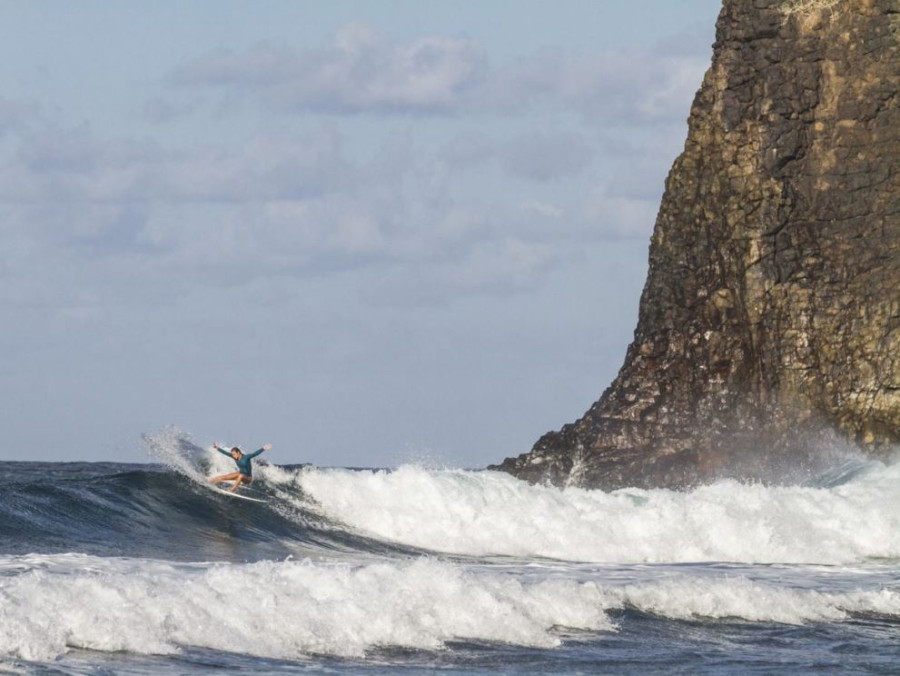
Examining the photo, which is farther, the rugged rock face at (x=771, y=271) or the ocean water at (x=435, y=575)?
the rugged rock face at (x=771, y=271)

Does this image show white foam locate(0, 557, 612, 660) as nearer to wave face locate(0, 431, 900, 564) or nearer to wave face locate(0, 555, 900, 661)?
wave face locate(0, 555, 900, 661)

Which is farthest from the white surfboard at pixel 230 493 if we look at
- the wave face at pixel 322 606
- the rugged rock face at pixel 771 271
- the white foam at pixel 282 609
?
the rugged rock face at pixel 771 271

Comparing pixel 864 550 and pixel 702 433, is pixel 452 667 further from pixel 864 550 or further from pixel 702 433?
pixel 702 433

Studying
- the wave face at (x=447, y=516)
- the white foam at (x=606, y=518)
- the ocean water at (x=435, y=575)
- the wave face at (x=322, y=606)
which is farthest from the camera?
the white foam at (x=606, y=518)

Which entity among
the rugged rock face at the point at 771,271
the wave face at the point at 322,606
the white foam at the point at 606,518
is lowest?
the wave face at the point at 322,606

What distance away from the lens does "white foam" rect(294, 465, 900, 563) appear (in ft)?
95.1

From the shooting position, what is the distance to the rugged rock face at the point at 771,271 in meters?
38.1

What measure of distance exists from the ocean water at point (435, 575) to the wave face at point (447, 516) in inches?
2.3

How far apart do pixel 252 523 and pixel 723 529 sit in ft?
28.7

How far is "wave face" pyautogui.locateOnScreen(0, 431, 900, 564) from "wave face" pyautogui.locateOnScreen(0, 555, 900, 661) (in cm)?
655

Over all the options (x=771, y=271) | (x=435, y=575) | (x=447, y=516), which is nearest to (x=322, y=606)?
(x=435, y=575)

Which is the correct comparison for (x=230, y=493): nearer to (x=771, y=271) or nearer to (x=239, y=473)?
(x=239, y=473)

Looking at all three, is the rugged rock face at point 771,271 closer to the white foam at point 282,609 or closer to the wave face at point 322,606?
the wave face at point 322,606

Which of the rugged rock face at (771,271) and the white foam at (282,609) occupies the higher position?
the rugged rock face at (771,271)
